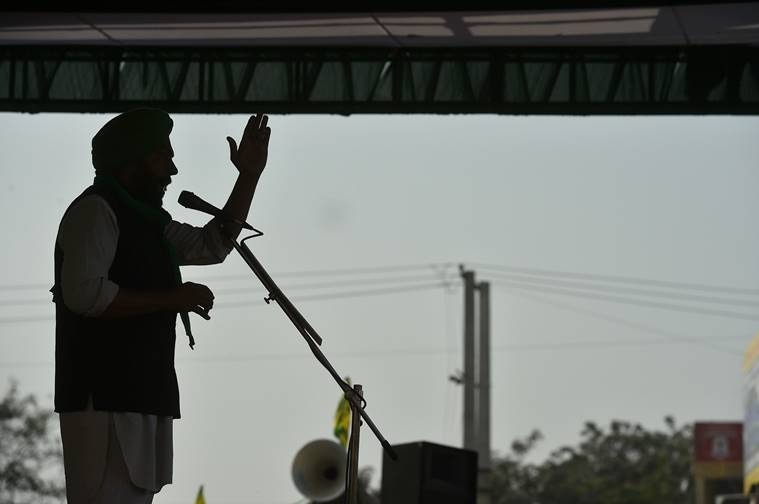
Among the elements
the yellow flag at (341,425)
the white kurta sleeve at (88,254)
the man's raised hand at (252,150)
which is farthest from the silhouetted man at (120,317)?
the yellow flag at (341,425)

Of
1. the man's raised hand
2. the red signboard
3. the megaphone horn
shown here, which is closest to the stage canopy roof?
the man's raised hand

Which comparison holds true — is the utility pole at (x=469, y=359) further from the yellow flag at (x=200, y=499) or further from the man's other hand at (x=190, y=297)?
the man's other hand at (x=190, y=297)

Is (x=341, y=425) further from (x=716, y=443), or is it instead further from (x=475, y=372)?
(x=716, y=443)

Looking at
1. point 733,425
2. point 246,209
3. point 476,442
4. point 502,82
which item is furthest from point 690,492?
point 246,209

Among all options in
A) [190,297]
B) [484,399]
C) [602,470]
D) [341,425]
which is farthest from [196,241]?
[602,470]

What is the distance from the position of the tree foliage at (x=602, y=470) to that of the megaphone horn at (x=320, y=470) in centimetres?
3166

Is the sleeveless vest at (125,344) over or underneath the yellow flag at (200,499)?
over

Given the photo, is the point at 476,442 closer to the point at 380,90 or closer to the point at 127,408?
the point at 380,90

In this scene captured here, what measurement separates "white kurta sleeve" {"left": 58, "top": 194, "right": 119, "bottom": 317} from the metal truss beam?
9.56ft

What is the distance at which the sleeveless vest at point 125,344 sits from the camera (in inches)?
110

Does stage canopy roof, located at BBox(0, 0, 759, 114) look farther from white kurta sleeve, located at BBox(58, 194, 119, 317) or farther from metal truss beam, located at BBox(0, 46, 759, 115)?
white kurta sleeve, located at BBox(58, 194, 119, 317)

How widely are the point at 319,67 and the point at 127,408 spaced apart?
3104mm

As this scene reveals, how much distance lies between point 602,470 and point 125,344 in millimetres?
42746

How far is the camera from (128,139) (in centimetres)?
289
